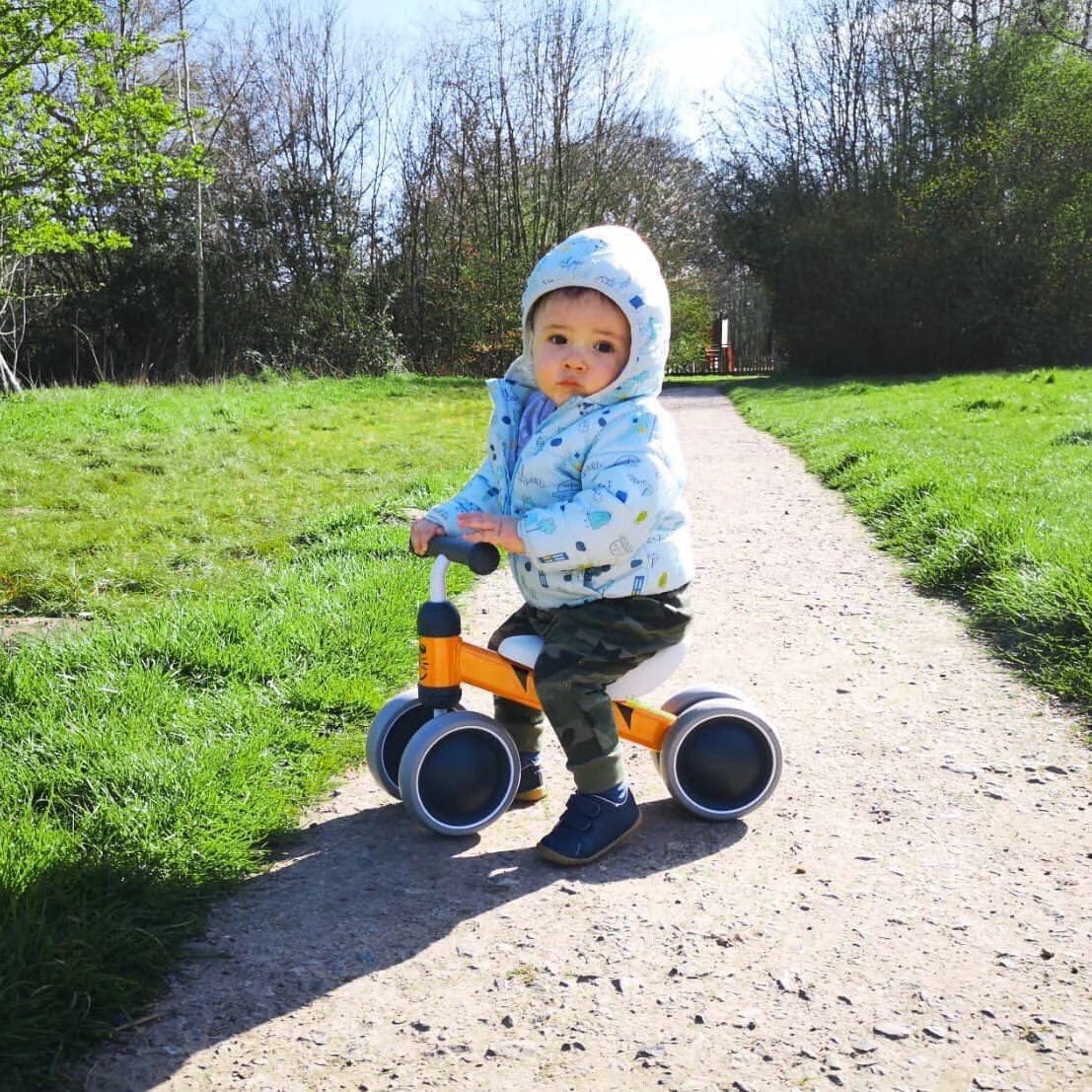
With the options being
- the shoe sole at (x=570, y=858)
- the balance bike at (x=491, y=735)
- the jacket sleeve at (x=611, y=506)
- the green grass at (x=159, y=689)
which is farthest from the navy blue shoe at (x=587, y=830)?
the green grass at (x=159, y=689)

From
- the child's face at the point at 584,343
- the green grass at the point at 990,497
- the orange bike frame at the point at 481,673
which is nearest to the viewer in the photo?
the child's face at the point at 584,343

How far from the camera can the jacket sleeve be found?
2.81 meters

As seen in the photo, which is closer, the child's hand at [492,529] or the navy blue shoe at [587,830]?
the child's hand at [492,529]

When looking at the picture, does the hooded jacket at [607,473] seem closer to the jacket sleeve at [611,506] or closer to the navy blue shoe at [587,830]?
the jacket sleeve at [611,506]

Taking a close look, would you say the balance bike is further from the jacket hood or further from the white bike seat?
the jacket hood

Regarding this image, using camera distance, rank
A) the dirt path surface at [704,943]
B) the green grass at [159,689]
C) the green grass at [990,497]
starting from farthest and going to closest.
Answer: the green grass at [990,497]
the green grass at [159,689]
the dirt path surface at [704,943]

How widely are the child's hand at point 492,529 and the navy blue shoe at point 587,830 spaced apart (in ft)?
2.39

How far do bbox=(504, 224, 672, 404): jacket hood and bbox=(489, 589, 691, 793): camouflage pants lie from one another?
57 centimetres

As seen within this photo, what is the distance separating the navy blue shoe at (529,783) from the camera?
3.36 metres

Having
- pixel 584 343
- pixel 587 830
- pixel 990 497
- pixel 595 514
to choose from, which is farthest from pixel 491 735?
pixel 990 497

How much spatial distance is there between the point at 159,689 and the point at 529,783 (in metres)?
1.40

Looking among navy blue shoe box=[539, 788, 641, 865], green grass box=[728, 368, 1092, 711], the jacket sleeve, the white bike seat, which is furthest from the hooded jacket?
green grass box=[728, 368, 1092, 711]

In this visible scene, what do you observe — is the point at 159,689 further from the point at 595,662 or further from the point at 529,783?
the point at 595,662

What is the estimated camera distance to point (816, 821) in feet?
10.4
